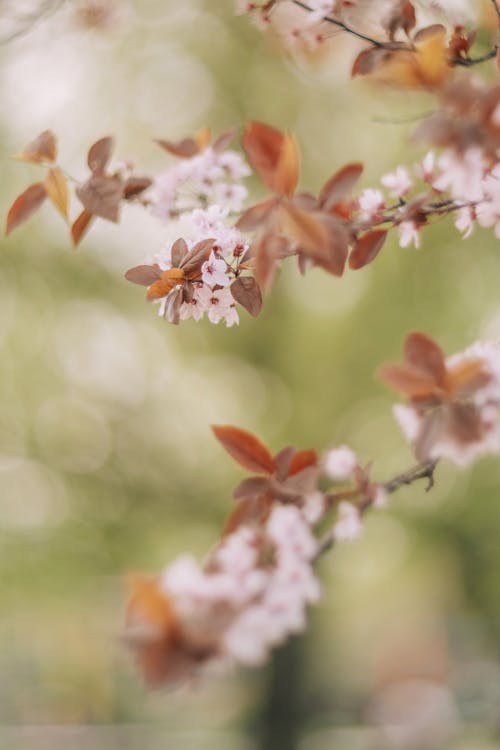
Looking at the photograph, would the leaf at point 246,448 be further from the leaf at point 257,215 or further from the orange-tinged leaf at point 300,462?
the leaf at point 257,215

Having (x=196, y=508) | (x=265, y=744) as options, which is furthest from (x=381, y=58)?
(x=265, y=744)

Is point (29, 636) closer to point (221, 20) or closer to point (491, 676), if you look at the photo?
point (491, 676)

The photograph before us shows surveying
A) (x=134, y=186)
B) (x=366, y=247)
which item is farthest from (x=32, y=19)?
(x=366, y=247)

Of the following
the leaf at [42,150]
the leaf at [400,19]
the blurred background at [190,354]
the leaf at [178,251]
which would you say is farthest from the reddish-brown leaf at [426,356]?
the blurred background at [190,354]

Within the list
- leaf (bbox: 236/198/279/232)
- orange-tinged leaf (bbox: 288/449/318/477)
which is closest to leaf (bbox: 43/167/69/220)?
leaf (bbox: 236/198/279/232)

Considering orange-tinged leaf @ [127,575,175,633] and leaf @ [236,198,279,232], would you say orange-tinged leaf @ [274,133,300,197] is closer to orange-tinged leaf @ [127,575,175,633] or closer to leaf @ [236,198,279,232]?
leaf @ [236,198,279,232]

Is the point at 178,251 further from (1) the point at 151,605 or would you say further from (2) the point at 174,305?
(1) the point at 151,605
